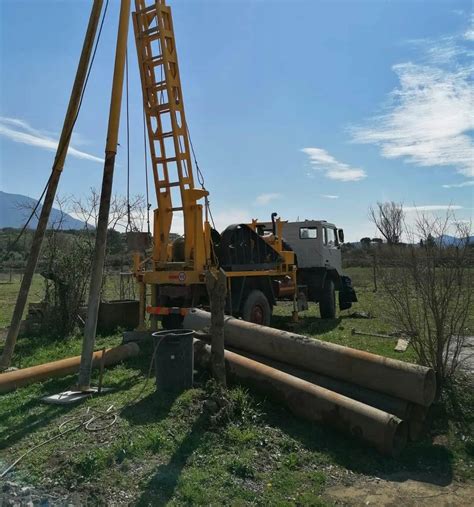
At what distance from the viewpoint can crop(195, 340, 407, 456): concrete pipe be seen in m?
4.93

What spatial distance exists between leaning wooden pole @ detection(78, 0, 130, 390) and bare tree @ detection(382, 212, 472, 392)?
12.9 feet

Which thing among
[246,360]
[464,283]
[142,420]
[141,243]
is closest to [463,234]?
[464,283]

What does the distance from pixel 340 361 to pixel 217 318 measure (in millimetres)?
1598

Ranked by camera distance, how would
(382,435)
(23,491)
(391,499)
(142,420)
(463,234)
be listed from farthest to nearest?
1. (463,234)
2. (142,420)
3. (382,435)
4. (391,499)
5. (23,491)

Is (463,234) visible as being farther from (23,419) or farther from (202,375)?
(23,419)

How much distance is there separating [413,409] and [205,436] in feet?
7.63

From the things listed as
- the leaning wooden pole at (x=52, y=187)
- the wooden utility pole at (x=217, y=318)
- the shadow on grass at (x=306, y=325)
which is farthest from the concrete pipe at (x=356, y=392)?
the shadow on grass at (x=306, y=325)

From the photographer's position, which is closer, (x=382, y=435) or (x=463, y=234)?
(x=382, y=435)

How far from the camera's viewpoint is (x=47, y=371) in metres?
7.00

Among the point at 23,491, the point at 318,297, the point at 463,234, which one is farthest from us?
the point at 318,297

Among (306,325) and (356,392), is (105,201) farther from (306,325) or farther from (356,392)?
(306,325)

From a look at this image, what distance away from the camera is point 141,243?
34.6 feet

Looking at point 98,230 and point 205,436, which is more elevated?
point 98,230

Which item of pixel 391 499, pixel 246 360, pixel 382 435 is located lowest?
pixel 391 499
